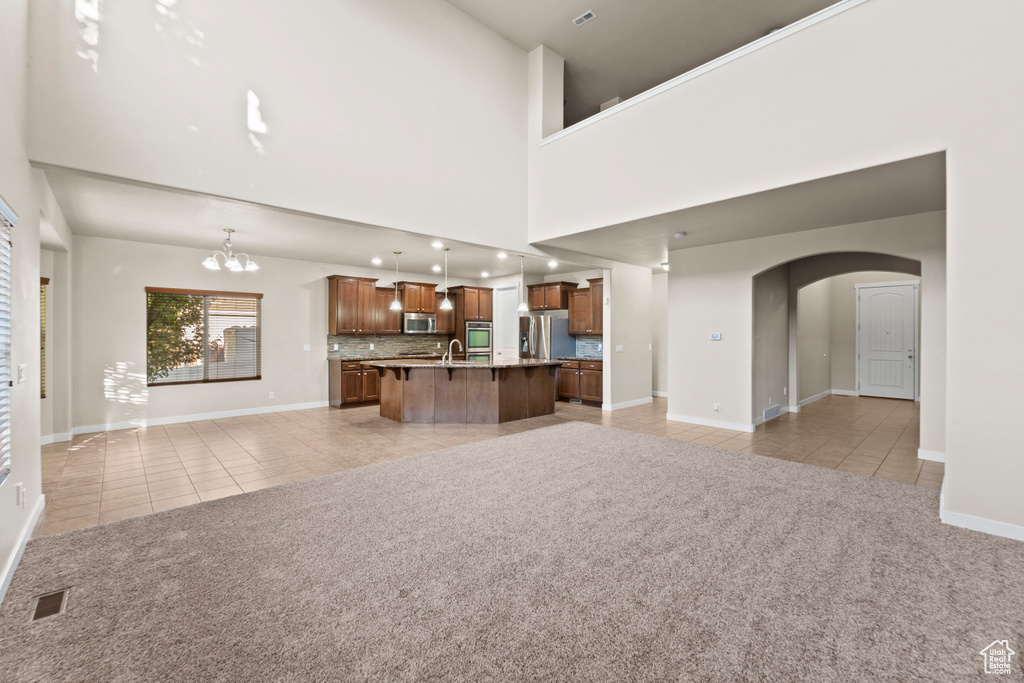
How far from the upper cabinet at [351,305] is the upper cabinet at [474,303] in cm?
185

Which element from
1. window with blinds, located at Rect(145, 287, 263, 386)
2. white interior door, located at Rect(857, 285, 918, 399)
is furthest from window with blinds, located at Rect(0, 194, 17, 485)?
white interior door, located at Rect(857, 285, 918, 399)

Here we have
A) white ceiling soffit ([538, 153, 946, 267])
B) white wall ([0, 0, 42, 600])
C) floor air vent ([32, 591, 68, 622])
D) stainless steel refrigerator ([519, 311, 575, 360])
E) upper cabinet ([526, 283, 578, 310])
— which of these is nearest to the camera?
floor air vent ([32, 591, 68, 622])

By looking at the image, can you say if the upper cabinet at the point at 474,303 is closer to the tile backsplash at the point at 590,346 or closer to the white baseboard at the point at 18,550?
the tile backsplash at the point at 590,346

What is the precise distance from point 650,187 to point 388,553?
438cm

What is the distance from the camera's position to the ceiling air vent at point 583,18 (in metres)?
5.75

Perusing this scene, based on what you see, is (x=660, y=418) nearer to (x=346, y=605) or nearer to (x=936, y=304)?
(x=936, y=304)

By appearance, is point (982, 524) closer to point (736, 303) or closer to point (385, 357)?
point (736, 303)

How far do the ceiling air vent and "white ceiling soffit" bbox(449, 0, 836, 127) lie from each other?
53mm

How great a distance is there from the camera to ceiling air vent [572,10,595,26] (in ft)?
18.9

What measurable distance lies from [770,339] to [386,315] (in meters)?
6.89

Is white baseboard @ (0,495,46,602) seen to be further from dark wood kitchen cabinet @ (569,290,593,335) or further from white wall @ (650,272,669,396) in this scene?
white wall @ (650,272,669,396)

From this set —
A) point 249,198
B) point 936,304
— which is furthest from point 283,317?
point 936,304

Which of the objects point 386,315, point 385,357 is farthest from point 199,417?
point 386,315

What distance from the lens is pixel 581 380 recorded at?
28.0 ft
